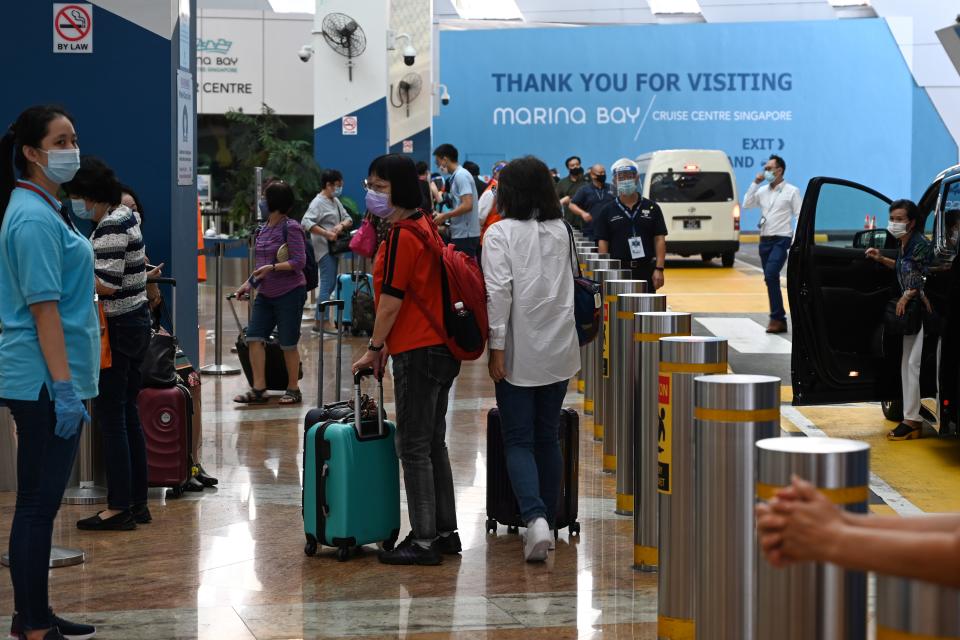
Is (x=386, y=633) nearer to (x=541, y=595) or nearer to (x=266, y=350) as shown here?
(x=541, y=595)

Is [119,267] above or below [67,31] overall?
below

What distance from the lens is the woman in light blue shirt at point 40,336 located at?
4.74 meters

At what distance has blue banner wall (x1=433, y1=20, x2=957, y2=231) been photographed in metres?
36.2

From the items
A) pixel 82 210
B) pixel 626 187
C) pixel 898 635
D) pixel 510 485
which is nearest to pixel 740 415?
pixel 898 635

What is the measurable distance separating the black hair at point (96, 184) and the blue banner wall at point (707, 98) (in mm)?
29914

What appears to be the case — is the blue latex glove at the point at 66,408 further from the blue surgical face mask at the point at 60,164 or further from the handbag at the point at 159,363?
the handbag at the point at 159,363

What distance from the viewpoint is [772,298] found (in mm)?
15758

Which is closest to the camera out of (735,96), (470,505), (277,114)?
(470,505)

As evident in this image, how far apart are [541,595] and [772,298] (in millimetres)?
10645

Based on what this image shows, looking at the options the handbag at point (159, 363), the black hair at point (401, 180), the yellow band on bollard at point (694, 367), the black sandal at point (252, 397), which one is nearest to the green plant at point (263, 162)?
the black sandal at point (252, 397)

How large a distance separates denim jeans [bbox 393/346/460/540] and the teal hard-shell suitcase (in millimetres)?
137

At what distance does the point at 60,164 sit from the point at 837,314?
6.16 metres

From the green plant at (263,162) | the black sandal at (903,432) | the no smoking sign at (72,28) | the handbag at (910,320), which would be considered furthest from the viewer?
the green plant at (263,162)

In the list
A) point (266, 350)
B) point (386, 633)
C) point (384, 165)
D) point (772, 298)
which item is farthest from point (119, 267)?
point (772, 298)
